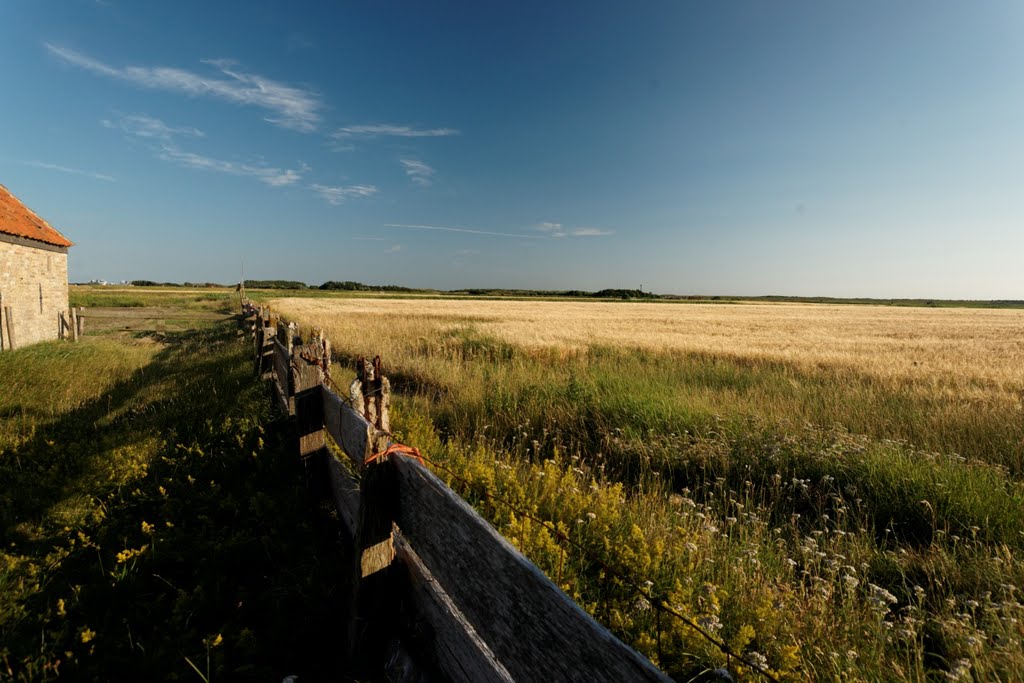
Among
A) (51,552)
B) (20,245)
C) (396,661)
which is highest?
(20,245)

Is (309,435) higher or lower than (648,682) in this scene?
lower

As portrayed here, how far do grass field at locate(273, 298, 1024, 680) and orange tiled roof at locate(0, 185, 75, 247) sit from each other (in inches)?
568

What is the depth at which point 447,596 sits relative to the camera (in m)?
2.10

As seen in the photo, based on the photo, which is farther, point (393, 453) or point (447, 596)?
point (393, 453)

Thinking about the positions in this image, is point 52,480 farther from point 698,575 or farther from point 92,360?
point 92,360

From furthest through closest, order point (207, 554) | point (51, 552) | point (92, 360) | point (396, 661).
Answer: point (92, 360) < point (51, 552) < point (207, 554) < point (396, 661)

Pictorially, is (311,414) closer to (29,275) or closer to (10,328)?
(10,328)

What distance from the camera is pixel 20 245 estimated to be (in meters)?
16.0

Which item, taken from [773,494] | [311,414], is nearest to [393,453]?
[311,414]

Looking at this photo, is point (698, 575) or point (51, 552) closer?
point (698, 575)

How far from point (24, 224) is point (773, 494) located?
24.0m

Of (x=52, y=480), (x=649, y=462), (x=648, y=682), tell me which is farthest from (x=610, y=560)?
(x=52, y=480)

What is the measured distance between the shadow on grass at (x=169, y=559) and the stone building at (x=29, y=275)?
13380 millimetres

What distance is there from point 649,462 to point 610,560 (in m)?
2.66
